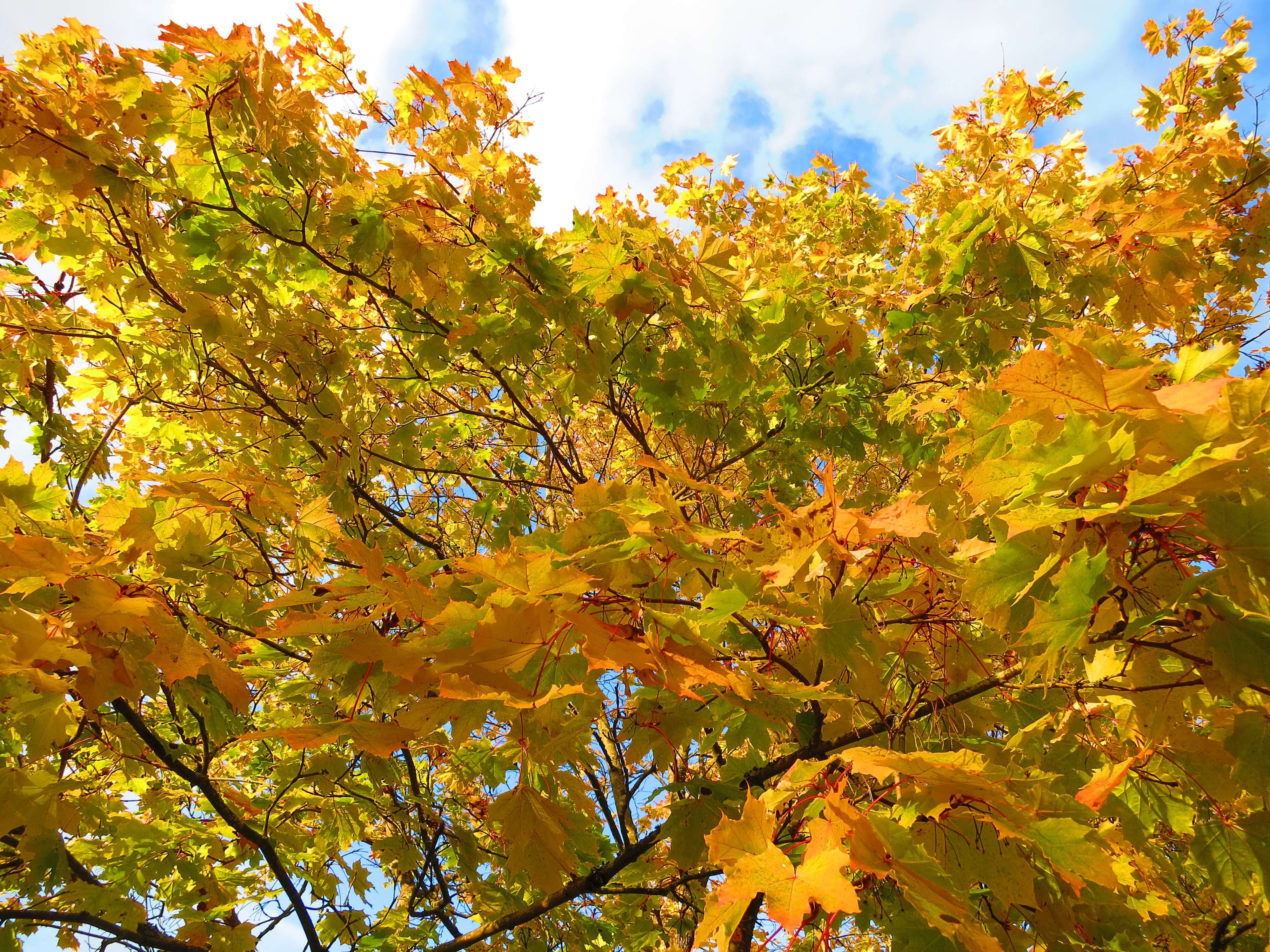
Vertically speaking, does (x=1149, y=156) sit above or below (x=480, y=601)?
above

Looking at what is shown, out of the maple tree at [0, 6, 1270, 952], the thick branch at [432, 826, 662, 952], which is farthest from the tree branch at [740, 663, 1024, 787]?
the thick branch at [432, 826, 662, 952]

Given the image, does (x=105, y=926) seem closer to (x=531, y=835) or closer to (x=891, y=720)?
(x=531, y=835)

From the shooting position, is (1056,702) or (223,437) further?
(223,437)

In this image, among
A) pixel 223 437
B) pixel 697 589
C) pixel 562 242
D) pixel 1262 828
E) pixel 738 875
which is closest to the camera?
pixel 738 875

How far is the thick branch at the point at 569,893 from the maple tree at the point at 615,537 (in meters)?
0.04

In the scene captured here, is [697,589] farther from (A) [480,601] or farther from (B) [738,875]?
(B) [738,875]

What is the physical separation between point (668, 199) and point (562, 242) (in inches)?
145

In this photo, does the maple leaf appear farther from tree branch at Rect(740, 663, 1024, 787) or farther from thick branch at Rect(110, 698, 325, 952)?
thick branch at Rect(110, 698, 325, 952)

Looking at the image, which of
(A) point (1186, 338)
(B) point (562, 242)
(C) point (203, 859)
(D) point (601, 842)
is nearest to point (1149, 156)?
(A) point (1186, 338)

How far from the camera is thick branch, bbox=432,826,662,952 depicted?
9.29 ft

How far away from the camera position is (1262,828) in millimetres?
1603

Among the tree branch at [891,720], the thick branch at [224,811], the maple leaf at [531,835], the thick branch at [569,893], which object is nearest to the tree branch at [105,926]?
the thick branch at [224,811]

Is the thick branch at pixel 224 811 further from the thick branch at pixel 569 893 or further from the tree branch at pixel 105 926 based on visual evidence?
the thick branch at pixel 569 893

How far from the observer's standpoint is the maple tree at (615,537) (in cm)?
128
